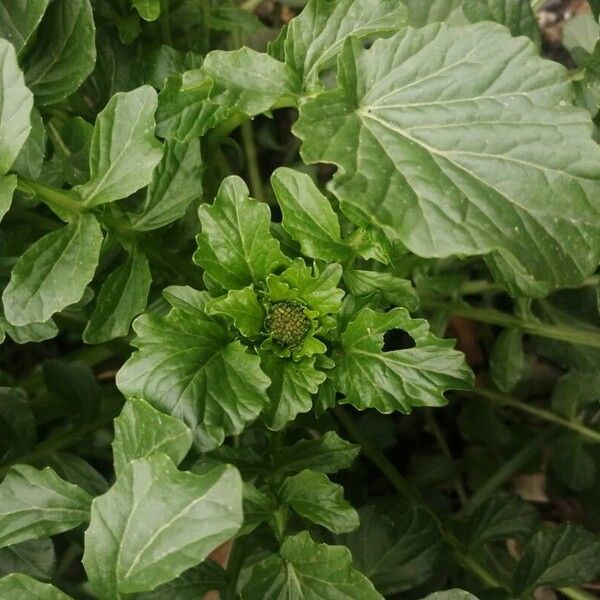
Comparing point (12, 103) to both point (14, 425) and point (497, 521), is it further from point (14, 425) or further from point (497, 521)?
point (497, 521)

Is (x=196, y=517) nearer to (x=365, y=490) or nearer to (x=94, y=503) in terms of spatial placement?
(x=94, y=503)

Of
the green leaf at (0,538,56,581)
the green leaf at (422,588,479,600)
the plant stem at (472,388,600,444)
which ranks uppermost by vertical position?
the green leaf at (422,588,479,600)

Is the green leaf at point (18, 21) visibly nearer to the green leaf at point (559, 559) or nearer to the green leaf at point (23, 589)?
the green leaf at point (23, 589)

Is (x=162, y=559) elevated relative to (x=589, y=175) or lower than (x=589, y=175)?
lower

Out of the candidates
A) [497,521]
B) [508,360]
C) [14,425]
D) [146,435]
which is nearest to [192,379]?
[146,435]

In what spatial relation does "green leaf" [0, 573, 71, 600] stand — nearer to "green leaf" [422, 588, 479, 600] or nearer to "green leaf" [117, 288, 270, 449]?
"green leaf" [117, 288, 270, 449]

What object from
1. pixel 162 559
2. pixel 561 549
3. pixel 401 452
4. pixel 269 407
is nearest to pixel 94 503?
pixel 162 559

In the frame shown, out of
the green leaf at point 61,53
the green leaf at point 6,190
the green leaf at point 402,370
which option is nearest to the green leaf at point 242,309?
the green leaf at point 402,370

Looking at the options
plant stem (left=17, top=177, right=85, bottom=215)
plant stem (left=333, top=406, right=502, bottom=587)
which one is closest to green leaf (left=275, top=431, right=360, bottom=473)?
plant stem (left=333, top=406, right=502, bottom=587)
